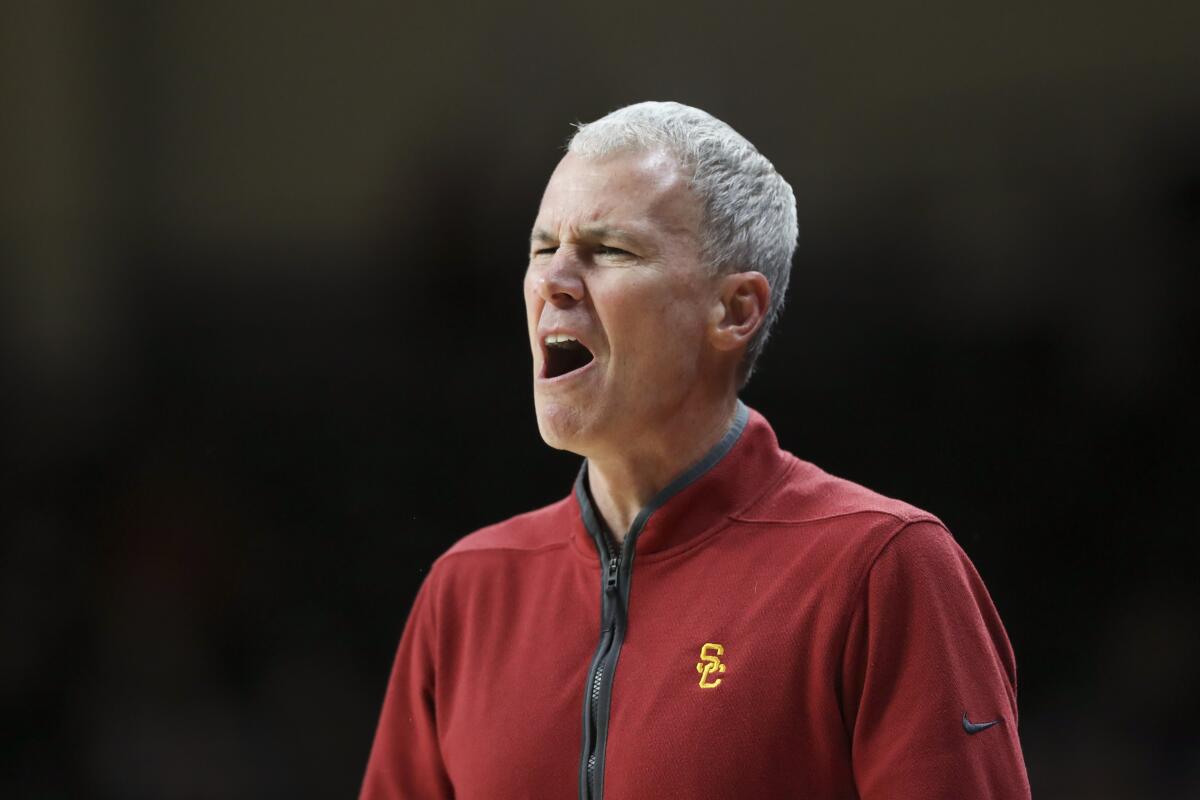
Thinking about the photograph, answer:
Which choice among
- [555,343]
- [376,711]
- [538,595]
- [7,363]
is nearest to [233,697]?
[376,711]

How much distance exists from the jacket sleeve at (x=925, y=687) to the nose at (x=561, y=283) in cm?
38

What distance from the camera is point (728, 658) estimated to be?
1.33m

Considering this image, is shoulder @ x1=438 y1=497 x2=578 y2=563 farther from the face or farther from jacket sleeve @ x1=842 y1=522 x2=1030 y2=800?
jacket sleeve @ x1=842 y1=522 x2=1030 y2=800

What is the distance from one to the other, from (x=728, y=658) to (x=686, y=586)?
100 millimetres

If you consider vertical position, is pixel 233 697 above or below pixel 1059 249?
below

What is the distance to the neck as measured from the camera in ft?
4.76

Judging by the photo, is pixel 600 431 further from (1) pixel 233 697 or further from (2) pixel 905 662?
(1) pixel 233 697

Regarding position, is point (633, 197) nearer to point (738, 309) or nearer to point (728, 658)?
point (738, 309)

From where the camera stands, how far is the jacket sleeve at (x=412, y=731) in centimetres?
156

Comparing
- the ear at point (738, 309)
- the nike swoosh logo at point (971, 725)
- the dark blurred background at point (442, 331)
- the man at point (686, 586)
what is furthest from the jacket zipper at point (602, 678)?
the dark blurred background at point (442, 331)

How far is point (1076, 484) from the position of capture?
6.34ft

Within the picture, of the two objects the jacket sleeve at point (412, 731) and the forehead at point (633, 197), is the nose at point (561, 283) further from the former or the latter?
the jacket sleeve at point (412, 731)

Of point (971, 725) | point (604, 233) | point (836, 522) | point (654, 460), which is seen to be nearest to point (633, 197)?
point (604, 233)

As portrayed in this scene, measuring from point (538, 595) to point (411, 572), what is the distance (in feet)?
2.58
